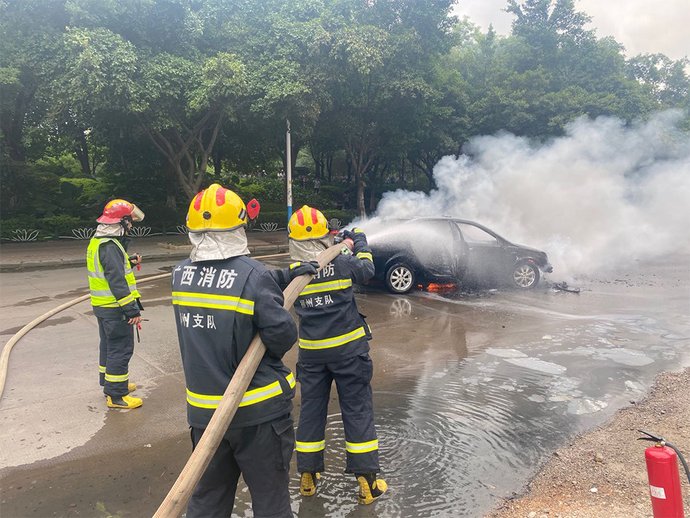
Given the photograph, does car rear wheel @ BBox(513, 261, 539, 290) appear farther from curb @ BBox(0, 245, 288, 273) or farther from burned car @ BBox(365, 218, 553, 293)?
curb @ BBox(0, 245, 288, 273)

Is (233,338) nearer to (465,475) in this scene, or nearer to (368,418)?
(368,418)

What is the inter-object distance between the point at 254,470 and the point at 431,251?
7.50 m

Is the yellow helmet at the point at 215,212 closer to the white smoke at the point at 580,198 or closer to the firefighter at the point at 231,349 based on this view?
the firefighter at the point at 231,349

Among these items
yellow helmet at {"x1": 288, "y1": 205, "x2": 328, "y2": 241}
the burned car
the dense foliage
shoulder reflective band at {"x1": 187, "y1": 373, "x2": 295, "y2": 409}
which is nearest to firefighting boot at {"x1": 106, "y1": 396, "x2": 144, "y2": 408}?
yellow helmet at {"x1": 288, "y1": 205, "x2": 328, "y2": 241}

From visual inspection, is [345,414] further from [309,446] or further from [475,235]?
[475,235]

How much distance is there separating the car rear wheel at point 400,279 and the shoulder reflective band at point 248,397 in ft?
23.2

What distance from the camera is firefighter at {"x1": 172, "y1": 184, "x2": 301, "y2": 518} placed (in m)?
2.30

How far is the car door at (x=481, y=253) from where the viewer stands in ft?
31.3

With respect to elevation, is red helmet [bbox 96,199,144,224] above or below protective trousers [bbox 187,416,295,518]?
above

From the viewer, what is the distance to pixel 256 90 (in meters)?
14.5

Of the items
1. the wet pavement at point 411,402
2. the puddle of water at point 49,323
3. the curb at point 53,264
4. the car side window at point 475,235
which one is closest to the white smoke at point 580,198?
the car side window at point 475,235

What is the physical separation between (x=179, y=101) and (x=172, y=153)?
103 inches

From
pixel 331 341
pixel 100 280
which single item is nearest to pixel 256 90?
pixel 100 280

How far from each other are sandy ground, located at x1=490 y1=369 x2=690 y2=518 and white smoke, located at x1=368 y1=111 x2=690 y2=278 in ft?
21.9
